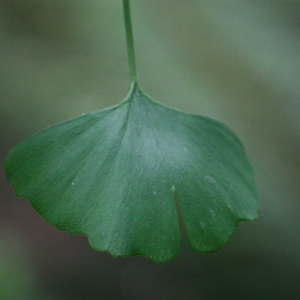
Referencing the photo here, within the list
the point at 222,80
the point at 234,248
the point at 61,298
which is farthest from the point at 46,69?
the point at 234,248

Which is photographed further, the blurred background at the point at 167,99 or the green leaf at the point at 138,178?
the blurred background at the point at 167,99

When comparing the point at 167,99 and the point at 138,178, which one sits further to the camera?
the point at 167,99

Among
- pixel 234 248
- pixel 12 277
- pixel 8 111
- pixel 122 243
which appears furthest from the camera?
pixel 234 248

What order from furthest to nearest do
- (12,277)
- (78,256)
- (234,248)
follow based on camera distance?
(78,256) → (234,248) → (12,277)

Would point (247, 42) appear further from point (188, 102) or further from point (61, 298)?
point (61, 298)
